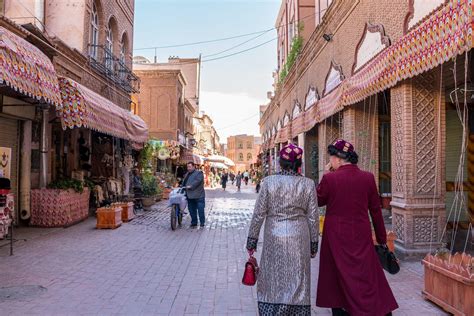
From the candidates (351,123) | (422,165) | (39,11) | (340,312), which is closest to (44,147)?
(39,11)

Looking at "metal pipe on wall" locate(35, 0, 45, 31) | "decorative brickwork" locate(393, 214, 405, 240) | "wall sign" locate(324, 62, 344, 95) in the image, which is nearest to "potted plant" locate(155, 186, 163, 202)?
"metal pipe on wall" locate(35, 0, 45, 31)

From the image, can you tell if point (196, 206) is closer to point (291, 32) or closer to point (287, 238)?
point (287, 238)

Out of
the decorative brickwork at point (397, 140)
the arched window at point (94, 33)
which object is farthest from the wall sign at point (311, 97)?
the arched window at point (94, 33)

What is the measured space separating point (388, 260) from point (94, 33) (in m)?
13.5

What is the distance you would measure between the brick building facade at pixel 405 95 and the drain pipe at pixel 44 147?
703 cm

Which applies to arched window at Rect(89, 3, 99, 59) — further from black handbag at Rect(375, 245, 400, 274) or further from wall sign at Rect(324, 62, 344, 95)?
black handbag at Rect(375, 245, 400, 274)

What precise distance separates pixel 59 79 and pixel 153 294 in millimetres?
6012

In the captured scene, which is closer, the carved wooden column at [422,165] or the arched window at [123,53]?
the carved wooden column at [422,165]

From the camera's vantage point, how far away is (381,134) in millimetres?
10805

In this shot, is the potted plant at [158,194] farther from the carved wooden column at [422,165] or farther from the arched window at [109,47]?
the carved wooden column at [422,165]

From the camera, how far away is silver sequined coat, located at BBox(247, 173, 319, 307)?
11.9 feet

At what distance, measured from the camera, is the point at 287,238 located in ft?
12.0

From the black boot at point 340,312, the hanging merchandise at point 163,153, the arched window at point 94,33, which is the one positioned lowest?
the black boot at point 340,312

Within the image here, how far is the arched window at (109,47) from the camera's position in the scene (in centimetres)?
1590
